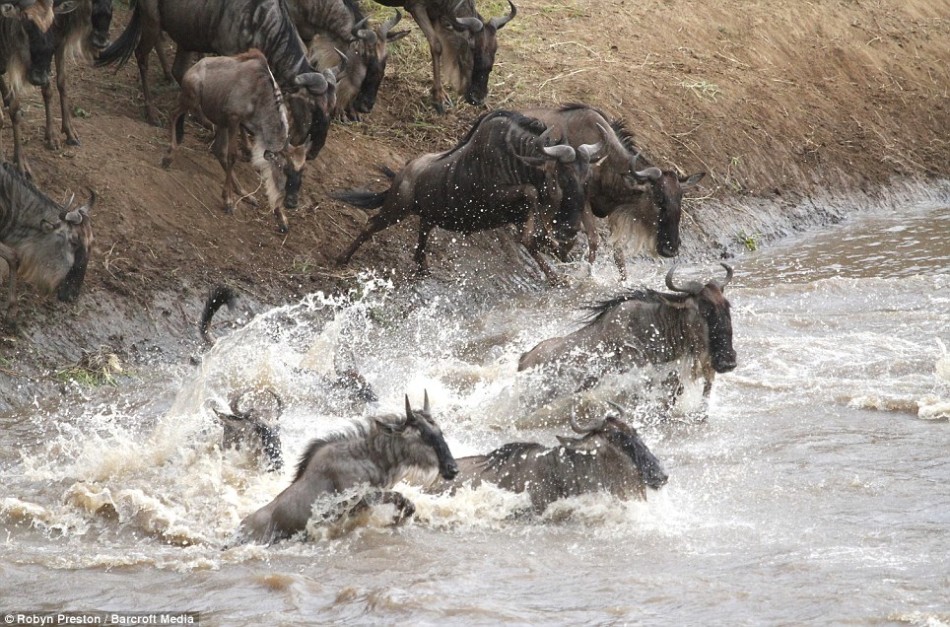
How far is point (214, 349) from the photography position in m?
9.18

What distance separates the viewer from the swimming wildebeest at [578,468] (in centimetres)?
709

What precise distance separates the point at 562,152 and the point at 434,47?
3.06 m

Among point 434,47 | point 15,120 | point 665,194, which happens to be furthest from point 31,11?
point 665,194

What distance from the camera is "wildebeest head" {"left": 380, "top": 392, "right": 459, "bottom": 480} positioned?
22.3 ft

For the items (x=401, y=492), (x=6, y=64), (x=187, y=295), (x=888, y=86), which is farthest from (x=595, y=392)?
(x=888, y=86)

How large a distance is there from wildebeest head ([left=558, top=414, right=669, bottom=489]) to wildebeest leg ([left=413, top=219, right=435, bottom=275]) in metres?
4.57

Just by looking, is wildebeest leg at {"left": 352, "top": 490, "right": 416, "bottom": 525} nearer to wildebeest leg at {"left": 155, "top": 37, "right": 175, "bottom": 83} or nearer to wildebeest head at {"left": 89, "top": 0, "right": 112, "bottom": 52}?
wildebeest head at {"left": 89, "top": 0, "right": 112, "bottom": 52}

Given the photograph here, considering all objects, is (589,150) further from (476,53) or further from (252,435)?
(252,435)

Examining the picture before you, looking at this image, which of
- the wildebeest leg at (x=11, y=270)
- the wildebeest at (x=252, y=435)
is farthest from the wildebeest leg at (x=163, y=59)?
the wildebeest at (x=252, y=435)

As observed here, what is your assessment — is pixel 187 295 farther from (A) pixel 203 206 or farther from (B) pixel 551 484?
(B) pixel 551 484

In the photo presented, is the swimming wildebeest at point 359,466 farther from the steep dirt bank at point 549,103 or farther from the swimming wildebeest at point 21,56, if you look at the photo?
the swimming wildebeest at point 21,56

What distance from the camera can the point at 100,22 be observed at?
1142 centimetres

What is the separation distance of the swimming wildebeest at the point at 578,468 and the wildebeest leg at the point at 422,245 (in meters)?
4.60

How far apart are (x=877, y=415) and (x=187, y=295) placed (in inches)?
195
